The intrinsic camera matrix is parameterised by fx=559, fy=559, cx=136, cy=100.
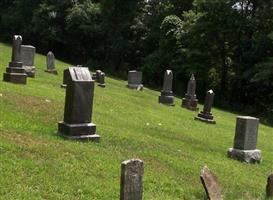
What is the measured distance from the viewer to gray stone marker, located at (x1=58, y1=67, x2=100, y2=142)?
1167 centimetres

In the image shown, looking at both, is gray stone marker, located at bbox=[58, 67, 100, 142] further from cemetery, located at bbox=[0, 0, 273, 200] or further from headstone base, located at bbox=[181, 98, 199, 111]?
headstone base, located at bbox=[181, 98, 199, 111]

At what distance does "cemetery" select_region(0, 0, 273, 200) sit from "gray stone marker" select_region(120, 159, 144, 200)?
1 centimetres

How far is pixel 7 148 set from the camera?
935 centimetres

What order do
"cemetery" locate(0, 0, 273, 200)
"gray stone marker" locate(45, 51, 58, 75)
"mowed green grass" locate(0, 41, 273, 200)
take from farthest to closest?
1. "gray stone marker" locate(45, 51, 58, 75)
2. "cemetery" locate(0, 0, 273, 200)
3. "mowed green grass" locate(0, 41, 273, 200)

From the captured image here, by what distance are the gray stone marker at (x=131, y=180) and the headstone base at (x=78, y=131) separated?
16.2 ft

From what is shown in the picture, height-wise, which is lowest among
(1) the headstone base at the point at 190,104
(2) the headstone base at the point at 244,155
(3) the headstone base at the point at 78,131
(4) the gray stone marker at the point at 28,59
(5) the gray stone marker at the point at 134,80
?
(2) the headstone base at the point at 244,155

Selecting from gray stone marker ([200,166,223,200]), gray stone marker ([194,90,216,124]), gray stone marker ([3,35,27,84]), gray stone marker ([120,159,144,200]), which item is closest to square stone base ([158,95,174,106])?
gray stone marker ([194,90,216,124])

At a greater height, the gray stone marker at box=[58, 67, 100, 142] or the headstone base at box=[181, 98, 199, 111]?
the gray stone marker at box=[58, 67, 100, 142]

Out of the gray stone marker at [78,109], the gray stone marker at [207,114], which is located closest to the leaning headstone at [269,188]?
the gray stone marker at [78,109]

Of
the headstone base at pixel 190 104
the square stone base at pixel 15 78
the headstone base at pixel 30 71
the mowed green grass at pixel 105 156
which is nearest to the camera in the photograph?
the mowed green grass at pixel 105 156

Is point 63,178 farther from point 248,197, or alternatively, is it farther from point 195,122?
point 195,122

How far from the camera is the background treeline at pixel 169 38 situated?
125ft

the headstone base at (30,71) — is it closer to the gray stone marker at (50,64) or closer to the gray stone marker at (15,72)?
the gray stone marker at (15,72)

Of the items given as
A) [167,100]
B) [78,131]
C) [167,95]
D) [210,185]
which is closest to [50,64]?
[167,95]
